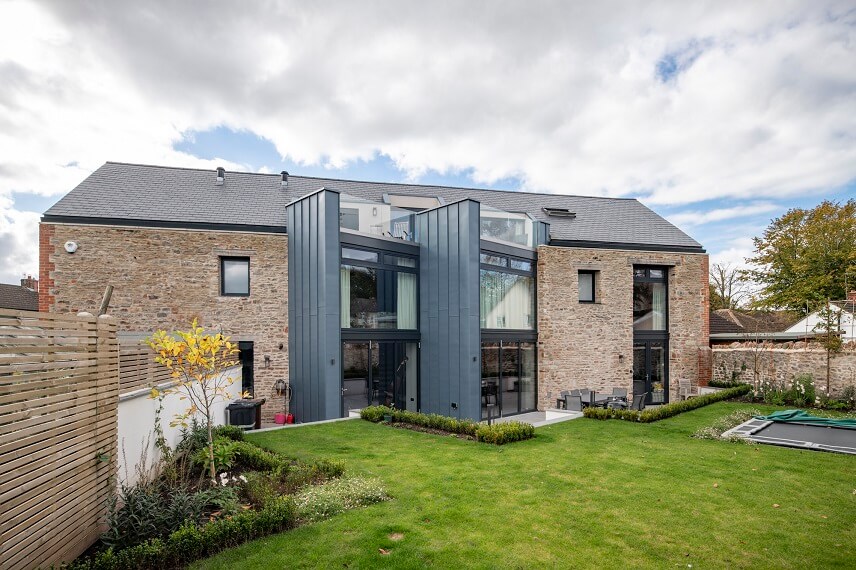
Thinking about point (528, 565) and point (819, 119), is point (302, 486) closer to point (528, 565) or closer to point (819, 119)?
point (528, 565)

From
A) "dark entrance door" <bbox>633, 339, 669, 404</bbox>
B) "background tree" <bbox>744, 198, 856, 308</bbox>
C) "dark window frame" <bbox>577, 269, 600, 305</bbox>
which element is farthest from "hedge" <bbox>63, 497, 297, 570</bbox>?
"background tree" <bbox>744, 198, 856, 308</bbox>

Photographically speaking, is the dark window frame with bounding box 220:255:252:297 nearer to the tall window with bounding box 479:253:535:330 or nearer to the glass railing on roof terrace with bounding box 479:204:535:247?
the tall window with bounding box 479:253:535:330

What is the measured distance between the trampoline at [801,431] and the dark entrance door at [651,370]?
18.6 feet

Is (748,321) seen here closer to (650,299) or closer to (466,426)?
(650,299)

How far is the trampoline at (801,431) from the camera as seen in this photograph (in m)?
9.41

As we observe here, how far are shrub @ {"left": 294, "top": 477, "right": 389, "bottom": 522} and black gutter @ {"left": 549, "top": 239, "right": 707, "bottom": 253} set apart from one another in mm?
12720

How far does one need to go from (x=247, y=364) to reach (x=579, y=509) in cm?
1107

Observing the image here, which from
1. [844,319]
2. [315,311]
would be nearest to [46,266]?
[315,311]

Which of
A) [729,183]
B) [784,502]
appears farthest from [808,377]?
[729,183]

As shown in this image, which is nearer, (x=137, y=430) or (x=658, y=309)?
(x=137, y=430)

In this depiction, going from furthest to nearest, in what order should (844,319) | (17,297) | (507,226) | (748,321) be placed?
(748,321)
(17,297)
(844,319)
(507,226)

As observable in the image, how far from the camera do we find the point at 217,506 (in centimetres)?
591

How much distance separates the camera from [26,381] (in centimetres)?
368

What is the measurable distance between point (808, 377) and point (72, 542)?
18.6 meters
